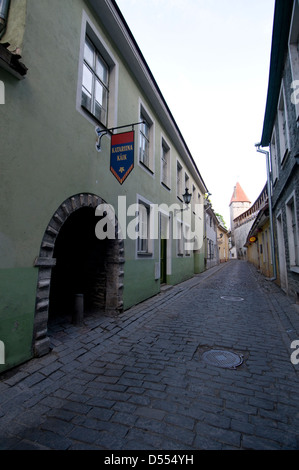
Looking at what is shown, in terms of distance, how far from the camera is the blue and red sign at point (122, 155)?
4.98m

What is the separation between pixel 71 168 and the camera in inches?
171

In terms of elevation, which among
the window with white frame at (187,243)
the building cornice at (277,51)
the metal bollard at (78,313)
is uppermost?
the building cornice at (277,51)

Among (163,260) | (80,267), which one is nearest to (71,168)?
(80,267)

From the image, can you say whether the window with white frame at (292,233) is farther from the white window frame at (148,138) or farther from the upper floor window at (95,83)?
the upper floor window at (95,83)

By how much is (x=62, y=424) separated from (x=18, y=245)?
7.02 ft

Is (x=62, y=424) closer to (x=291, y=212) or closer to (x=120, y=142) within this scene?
(x=120, y=142)

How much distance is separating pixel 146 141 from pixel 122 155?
399 centimetres

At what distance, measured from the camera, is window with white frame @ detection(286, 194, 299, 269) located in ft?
23.3

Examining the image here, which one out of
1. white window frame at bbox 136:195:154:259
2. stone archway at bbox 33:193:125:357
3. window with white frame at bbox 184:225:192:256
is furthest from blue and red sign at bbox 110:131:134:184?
window with white frame at bbox 184:225:192:256

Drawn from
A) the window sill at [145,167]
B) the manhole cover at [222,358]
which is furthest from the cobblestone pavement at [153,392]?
the window sill at [145,167]

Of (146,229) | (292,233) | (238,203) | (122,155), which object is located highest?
(238,203)

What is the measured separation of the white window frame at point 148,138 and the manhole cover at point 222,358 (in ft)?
19.0

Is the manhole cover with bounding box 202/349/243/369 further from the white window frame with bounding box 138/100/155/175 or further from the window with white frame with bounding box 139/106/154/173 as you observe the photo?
the window with white frame with bounding box 139/106/154/173

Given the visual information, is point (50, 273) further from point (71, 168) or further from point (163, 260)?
point (163, 260)
